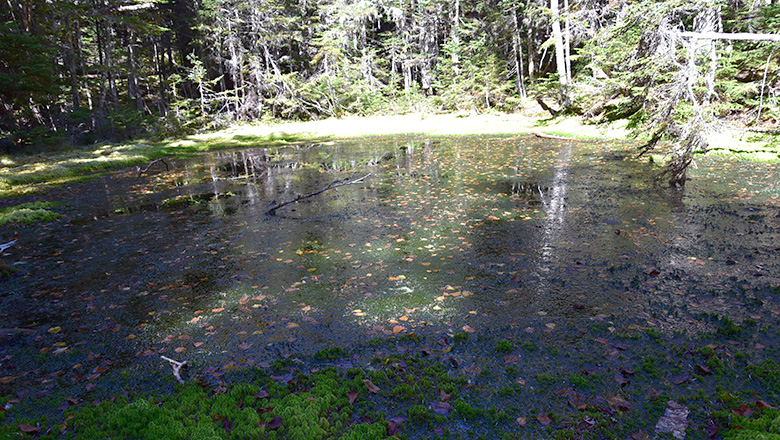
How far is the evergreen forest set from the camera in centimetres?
2056

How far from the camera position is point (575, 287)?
5.27 metres

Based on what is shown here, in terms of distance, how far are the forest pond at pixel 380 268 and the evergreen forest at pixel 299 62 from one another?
40.1 feet

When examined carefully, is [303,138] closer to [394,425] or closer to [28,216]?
[28,216]

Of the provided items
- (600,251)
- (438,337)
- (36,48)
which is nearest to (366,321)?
(438,337)

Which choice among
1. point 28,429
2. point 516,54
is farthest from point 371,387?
point 516,54

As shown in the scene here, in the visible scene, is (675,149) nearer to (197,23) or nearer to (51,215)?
(51,215)

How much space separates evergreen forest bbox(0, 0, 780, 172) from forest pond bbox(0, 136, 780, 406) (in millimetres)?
12227

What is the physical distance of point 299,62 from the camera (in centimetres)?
4644

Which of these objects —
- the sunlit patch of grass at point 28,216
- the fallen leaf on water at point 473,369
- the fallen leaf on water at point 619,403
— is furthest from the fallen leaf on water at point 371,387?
the sunlit patch of grass at point 28,216

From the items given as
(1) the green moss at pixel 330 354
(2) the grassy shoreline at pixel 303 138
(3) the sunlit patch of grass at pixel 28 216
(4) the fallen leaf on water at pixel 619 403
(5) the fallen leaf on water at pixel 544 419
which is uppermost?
(2) the grassy shoreline at pixel 303 138

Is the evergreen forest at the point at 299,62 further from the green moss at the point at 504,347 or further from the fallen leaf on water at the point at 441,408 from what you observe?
the fallen leaf on water at the point at 441,408

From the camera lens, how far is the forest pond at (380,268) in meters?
4.43

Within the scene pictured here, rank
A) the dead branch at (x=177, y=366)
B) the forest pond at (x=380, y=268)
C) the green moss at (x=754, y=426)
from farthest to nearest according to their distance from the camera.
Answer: the forest pond at (x=380, y=268)
the dead branch at (x=177, y=366)
the green moss at (x=754, y=426)

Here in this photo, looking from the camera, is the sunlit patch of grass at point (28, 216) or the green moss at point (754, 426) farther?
the sunlit patch of grass at point (28, 216)
